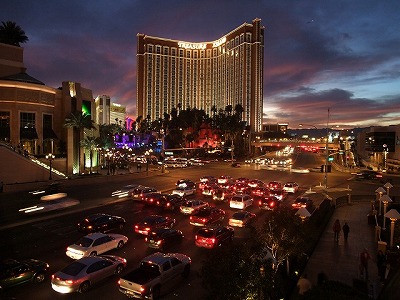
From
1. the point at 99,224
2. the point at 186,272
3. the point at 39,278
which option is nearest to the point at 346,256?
the point at 186,272

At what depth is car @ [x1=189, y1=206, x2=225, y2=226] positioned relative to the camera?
897 inches

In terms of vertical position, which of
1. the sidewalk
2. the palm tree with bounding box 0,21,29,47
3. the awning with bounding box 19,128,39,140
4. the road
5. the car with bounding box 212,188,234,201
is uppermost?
the palm tree with bounding box 0,21,29,47

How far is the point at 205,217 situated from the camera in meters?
23.0

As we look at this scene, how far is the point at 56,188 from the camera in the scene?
3388 centimetres

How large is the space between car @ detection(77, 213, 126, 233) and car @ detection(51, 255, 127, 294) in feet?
20.5

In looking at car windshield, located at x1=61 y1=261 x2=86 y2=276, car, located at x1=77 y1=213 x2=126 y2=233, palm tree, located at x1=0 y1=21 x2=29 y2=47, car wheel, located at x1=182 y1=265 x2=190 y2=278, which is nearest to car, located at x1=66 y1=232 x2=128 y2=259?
car windshield, located at x1=61 y1=261 x2=86 y2=276

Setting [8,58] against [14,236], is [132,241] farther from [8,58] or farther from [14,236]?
[8,58]

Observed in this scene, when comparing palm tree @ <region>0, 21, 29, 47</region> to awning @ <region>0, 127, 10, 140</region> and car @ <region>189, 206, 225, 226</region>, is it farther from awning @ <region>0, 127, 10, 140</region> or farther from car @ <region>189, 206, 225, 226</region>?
car @ <region>189, 206, 225, 226</region>

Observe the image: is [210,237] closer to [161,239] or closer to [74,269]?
[161,239]

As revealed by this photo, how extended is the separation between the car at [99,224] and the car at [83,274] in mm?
6246

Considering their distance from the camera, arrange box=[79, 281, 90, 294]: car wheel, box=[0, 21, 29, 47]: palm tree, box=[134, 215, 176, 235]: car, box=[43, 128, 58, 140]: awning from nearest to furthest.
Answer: box=[79, 281, 90, 294]: car wheel → box=[134, 215, 176, 235]: car → box=[43, 128, 58, 140]: awning → box=[0, 21, 29, 47]: palm tree

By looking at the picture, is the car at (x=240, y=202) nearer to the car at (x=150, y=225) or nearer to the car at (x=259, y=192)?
the car at (x=259, y=192)

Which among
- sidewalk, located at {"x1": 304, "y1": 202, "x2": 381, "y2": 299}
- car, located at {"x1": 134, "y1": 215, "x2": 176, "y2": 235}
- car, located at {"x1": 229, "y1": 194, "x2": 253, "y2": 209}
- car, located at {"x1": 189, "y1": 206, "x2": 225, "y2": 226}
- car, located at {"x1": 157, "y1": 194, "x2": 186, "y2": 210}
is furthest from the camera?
car, located at {"x1": 229, "y1": 194, "x2": 253, "y2": 209}

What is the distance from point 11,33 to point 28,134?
27.5 meters
